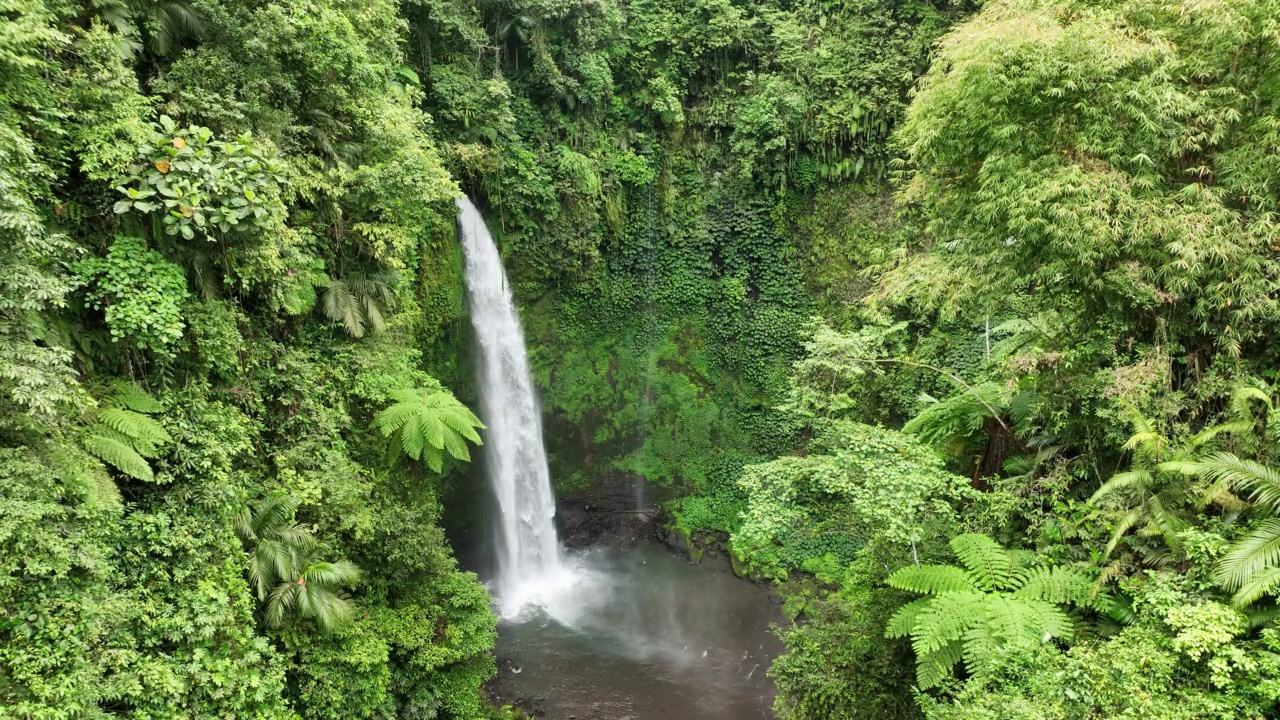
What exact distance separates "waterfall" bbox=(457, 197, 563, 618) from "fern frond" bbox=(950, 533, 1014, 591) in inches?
375

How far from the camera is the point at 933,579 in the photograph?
5.66 metres

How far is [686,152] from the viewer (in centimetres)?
1595

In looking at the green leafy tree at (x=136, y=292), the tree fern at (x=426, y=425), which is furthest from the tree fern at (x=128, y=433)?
the tree fern at (x=426, y=425)

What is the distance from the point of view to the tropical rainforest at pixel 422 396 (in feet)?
14.4

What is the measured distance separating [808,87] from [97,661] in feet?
51.8

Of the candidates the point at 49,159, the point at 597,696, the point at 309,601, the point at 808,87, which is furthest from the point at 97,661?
the point at 808,87

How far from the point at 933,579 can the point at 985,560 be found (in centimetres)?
Result: 50

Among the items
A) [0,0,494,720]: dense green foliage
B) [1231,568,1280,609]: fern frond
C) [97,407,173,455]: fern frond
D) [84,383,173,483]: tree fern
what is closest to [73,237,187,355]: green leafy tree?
[0,0,494,720]: dense green foliage

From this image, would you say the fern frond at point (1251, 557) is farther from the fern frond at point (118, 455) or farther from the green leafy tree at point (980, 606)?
the fern frond at point (118, 455)

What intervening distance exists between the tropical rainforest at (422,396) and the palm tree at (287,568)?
0.12 feet

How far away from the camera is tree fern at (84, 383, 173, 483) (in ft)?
15.8

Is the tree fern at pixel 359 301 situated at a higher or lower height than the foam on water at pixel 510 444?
higher

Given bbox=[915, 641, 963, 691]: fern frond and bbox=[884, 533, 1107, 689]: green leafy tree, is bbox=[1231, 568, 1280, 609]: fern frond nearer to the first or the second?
bbox=[884, 533, 1107, 689]: green leafy tree

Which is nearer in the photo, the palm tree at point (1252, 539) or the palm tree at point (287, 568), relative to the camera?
the palm tree at point (1252, 539)
